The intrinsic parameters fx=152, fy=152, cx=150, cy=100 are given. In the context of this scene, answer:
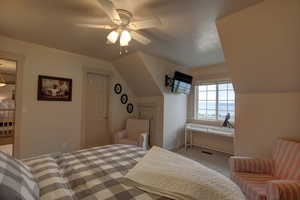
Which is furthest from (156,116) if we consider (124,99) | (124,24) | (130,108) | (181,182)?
(181,182)

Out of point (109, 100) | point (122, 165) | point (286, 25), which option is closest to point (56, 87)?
point (109, 100)

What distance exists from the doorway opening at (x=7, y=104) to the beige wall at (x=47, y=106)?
146 cm

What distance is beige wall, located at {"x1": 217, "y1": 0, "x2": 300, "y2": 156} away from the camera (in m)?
1.69

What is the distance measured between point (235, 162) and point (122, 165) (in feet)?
4.87

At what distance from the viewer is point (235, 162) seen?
1.98 meters

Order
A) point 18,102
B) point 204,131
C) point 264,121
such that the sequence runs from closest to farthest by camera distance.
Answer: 1. point 264,121
2. point 18,102
3. point 204,131

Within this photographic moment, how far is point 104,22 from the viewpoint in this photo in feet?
6.91

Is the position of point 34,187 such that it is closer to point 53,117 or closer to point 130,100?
point 53,117

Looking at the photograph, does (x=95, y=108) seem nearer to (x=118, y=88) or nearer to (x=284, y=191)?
(x=118, y=88)

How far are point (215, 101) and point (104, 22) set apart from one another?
11.0 feet

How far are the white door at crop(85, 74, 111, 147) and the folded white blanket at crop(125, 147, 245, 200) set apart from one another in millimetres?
2865

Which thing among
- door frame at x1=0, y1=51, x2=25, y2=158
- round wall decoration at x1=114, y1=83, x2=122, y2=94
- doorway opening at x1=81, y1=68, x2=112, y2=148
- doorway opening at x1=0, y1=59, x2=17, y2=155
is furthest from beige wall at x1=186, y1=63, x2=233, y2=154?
doorway opening at x1=0, y1=59, x2=17, y2=155

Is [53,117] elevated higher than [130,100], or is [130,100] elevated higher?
[130,100]

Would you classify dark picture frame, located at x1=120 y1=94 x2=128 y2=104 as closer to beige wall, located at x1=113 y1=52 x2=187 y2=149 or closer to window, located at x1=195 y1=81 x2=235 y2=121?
beige wall, located at x1=113 y1=52 x2=187 y2=149
